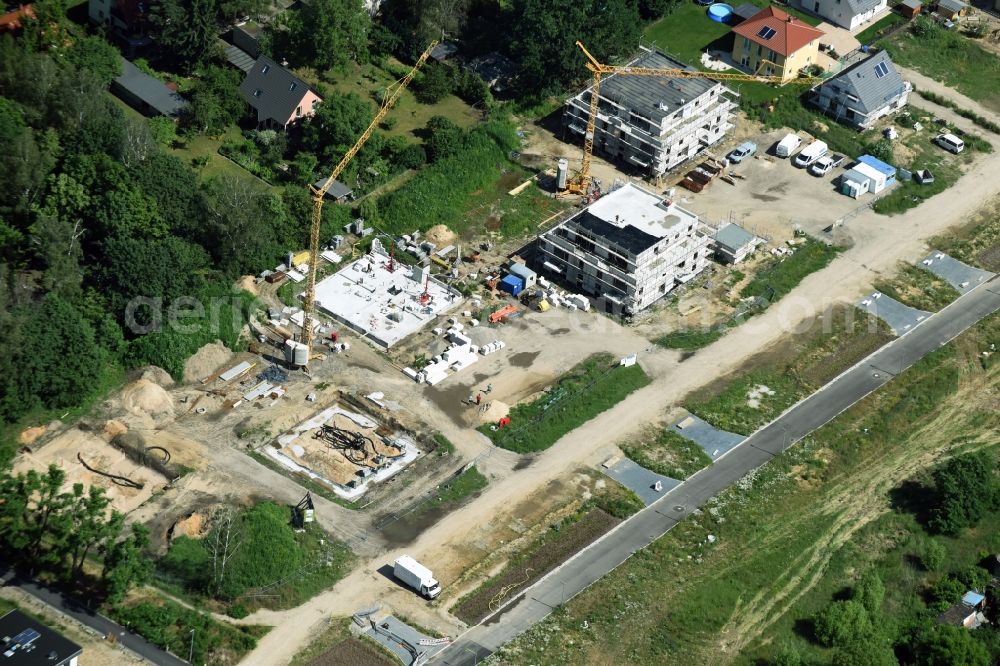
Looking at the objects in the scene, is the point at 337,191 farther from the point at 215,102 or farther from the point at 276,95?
the point at 215,102

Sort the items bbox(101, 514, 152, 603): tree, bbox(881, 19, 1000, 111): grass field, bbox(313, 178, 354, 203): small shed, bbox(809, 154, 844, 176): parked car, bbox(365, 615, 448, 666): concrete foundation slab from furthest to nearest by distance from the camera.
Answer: bbox(881, 19, 1000, 111): grass field, bbox(809, 154, 844, 176): parked car, bbox(313, 178, 354, 203): small shed, bbox(365, 615, 448, 666): concrete foundation slab, bbox(101, 514, 152, 603): tree

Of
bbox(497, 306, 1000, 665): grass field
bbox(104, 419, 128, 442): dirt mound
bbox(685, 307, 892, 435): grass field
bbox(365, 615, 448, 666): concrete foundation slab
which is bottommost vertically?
bbox(497, 306, 1000, 665): grass field

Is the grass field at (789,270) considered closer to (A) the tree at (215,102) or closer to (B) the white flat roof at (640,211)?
(B) the white flat roof at (640,211)

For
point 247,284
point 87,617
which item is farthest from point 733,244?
point 87,617

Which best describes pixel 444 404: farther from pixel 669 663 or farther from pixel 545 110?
pixel 545 110

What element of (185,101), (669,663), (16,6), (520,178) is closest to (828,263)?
(520,178)

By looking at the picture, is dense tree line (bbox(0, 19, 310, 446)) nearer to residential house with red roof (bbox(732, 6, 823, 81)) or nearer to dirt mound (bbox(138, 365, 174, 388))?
dirt mound (bbox(138, 365, 174, 388))

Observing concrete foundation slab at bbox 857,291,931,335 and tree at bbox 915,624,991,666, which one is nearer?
tree at bbox 915,624,991,666

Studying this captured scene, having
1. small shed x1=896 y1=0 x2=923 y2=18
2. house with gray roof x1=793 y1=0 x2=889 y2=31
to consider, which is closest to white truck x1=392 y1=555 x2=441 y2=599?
house with gray roof x1=793 y1=0 x2=889 y2=31
